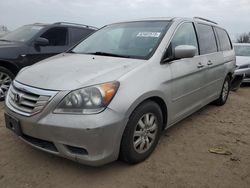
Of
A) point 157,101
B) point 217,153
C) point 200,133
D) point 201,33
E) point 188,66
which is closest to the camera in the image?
point 157,101

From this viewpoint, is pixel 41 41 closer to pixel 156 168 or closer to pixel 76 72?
pixel 76 72

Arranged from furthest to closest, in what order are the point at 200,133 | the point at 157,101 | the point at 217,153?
the point at 200,133 → the point at 217,153 → the point at 157,101

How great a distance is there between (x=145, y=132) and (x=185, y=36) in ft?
5.48

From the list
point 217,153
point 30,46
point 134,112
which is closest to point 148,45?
point 134,112

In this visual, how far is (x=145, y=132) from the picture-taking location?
3.05 meters

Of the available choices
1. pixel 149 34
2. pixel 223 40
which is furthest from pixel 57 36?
pixel 223 40

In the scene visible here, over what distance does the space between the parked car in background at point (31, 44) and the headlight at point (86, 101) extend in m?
3.20

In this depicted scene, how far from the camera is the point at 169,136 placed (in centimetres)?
391

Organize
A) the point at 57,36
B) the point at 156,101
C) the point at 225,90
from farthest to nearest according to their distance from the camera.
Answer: the point at 57,36
the point at 225,90
the point at 156,101

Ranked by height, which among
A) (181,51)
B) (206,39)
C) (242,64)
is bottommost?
(242,64)

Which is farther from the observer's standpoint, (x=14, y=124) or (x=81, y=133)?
(x=14, y=124)

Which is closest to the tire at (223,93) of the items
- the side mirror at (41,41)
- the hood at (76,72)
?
the hood at (76,72)

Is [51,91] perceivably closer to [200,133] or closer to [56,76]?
[56,76]

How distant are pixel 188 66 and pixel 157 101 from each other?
86 centimetres
